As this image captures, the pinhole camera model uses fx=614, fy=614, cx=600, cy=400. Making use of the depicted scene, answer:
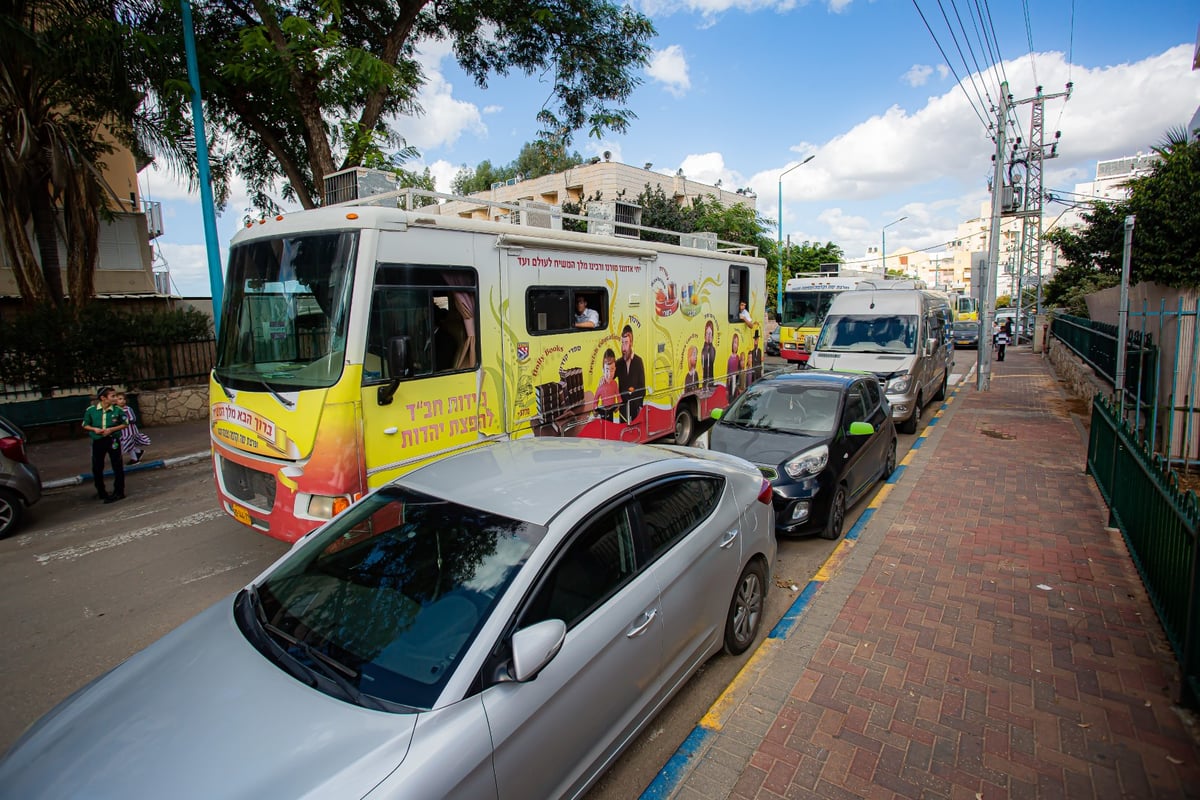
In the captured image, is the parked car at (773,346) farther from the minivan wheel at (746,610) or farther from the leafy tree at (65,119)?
the minivan wheel at (746,610)

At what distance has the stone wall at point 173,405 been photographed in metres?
12.5

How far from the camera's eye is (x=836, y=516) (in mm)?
6012

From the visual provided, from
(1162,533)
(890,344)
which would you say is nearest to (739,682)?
(1162,533)

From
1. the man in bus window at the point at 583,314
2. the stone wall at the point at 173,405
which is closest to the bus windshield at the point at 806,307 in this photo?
the man in bus window at the point at 583,314

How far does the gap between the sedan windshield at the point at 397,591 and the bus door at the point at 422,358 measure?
1.79m

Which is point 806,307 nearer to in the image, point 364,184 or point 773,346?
point 773,346

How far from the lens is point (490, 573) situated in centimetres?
259

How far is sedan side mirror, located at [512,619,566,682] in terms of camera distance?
7.28 ft

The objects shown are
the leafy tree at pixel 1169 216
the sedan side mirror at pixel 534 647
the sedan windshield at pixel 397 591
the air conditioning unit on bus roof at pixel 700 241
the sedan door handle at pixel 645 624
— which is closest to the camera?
the sedan side mirror at pixel 534 647

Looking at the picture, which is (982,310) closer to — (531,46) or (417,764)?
(531,46)

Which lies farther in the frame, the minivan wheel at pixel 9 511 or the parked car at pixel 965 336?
the parked car at pixel 965 336

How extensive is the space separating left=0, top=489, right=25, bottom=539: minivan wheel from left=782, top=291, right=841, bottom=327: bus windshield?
19195 millimetres

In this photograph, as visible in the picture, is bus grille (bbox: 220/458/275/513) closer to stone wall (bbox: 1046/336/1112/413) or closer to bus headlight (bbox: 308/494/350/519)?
bus headlight (bbox: 308/494/350/519)

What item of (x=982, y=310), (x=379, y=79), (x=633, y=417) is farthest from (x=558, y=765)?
(x=982, y=310)
